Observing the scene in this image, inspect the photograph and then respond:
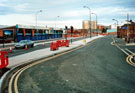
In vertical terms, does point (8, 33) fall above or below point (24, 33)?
below

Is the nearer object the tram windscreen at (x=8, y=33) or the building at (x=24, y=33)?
the tram windscreen at (x=8, y=33)

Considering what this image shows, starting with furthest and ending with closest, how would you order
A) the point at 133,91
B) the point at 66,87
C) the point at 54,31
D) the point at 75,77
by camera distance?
the point at 54,31, the point at 75,77, the point at 66,87, the point at 133,91

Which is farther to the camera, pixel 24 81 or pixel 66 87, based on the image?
pixel 24 81

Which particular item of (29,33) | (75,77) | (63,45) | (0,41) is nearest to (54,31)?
(29,33)

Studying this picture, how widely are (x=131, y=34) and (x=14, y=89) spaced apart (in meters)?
49.8

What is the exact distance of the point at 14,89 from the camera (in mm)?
6137

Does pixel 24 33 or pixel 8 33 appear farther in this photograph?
pixel 24 33

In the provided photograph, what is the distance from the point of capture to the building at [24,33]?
4028 cm

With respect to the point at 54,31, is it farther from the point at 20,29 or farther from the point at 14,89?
the point at 14,89

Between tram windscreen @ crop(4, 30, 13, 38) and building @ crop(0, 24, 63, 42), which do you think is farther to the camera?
building @ crop(0, 24, 63, 42)

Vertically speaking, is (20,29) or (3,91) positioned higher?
(20,29)

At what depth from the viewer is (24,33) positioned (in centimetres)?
4466

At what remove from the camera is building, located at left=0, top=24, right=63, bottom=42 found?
132 ft

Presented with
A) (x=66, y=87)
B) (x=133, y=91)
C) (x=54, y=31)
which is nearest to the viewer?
(x=133, y=91)
